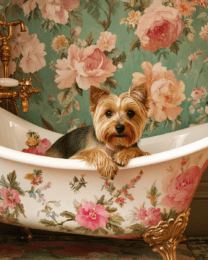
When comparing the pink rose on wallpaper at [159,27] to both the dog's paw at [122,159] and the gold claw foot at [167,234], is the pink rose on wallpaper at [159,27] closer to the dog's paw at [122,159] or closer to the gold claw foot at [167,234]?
the dog's paw at [122,159]

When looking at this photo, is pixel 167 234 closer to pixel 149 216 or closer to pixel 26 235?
pixel 149 216

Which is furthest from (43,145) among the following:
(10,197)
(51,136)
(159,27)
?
(159,27)

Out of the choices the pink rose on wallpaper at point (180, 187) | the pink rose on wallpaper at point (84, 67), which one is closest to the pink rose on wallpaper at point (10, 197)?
the pink rose on wallpaper at point (180, 187)

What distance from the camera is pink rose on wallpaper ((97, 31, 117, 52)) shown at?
7.30ft

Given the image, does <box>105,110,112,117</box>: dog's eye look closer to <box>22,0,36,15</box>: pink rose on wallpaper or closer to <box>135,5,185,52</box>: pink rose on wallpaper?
<box>135,5,185,52</box>: pink rose on wallpaper

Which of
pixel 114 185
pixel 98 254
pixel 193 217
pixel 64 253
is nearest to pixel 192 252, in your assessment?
pixel 193 217

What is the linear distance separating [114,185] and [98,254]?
2.59ft

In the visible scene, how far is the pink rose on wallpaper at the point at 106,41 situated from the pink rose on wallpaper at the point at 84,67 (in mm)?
40

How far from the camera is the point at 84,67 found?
227 centimetres

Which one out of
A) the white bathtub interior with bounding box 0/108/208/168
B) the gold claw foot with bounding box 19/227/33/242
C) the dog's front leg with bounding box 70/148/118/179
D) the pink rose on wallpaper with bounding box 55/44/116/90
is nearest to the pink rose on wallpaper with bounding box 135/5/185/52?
the pink rose on wallpaper with bounding box 55/44/116/90

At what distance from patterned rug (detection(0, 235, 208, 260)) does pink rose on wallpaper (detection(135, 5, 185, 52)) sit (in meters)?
1.49

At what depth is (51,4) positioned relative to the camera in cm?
220

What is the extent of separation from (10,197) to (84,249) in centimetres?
80

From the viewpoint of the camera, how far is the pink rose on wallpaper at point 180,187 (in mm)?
1277
